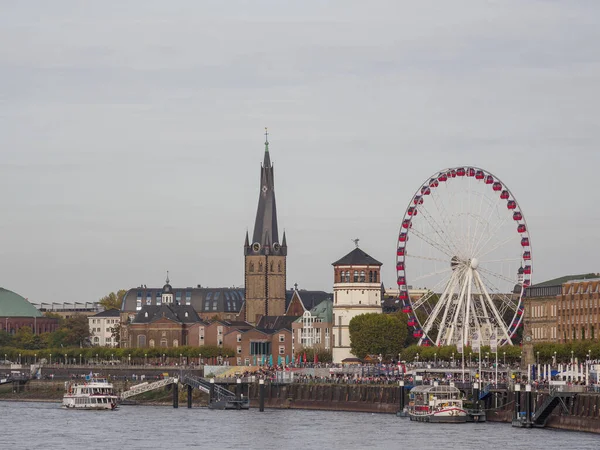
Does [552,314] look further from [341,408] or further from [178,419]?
[178,419]

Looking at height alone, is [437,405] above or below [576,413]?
above

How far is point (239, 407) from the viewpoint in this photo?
167 meters

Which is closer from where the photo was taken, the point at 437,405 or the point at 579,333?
the point at 437,405

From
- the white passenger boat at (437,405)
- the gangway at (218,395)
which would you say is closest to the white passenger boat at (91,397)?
the gangway at (218,395)

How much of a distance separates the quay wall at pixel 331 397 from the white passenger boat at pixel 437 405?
11213mm

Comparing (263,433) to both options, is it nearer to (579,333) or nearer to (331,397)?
(331,397)

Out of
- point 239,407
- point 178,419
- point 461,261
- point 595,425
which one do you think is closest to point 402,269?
point 461,261

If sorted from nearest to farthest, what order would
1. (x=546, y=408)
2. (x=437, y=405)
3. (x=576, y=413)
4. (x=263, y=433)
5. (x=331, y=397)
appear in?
1. (x=576, y=413)
2. (x=546, y=408)
3. (x=263, y=433)
4. (x=437, y=405)
5. (x=331, y=397)

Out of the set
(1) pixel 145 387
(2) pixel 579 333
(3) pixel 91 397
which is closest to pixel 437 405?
(3) pixel 91 397

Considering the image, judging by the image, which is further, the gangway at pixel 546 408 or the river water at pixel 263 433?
the gangway at pixel 546 408

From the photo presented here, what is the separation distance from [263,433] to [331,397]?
121ft

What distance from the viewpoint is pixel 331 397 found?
6540 inches

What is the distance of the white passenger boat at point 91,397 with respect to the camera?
172375mm

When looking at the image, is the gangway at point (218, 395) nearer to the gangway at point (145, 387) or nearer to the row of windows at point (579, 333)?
the gangway at point (145, 387)
